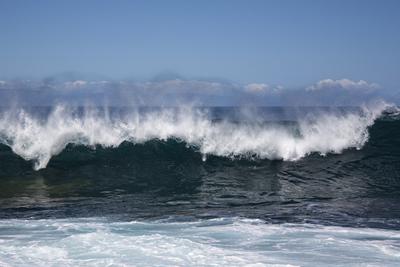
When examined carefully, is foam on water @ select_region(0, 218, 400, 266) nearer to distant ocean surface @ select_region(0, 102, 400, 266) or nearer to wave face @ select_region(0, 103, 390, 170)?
distant ocean surface @ select_region(0, 102, 400, 266)

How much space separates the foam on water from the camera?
28.0 feet

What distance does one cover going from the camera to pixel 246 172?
21.2 m

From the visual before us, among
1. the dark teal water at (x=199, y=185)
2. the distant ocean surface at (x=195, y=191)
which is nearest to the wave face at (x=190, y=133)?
the distant ocean surface at (x=195, y=191)

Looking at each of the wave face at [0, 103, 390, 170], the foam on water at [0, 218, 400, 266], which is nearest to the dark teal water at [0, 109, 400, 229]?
the wave face at [0, 103, 390, 170]

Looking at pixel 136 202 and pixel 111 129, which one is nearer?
pixel 136 202

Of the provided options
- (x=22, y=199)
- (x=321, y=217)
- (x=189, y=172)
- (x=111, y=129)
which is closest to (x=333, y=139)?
(x=189, y=172)

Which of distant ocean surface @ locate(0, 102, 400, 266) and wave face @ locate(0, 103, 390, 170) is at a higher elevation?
wave face @ locate(0, 103, 390, 170)

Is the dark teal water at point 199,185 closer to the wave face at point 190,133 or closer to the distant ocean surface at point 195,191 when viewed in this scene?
the distant ocean surface at point 195,191

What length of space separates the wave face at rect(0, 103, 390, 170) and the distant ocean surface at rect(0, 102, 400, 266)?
0.09m

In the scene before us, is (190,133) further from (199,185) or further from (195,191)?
(195,191)

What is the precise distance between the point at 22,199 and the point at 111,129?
15.1 metres

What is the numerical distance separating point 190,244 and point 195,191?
7.19m

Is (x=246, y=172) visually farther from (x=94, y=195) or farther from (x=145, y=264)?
(x=145, y=264)

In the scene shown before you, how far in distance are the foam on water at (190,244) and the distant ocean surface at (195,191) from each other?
37mm
